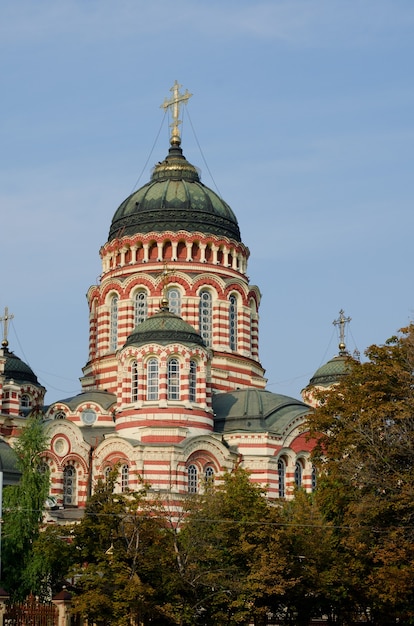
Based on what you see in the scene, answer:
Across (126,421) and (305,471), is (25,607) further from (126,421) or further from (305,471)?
(305,471)

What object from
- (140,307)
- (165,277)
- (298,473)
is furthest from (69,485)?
(165,277)

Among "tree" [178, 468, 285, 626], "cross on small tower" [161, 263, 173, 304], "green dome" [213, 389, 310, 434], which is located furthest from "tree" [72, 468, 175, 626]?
"cross on small tower" [161, 263, 173, 304]

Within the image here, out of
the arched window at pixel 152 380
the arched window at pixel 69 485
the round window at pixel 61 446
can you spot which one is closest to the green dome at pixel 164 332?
the arched window at pixel 152 380

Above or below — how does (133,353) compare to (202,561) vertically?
above

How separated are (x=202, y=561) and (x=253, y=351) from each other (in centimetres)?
2432

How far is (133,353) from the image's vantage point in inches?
1944

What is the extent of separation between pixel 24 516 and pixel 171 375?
13.1m

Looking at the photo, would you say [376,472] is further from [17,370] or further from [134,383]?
[17,370]

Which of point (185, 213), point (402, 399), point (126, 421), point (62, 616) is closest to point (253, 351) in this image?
point (185, 213)

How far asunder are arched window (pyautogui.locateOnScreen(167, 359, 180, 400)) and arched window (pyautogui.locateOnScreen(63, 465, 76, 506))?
17.9 feet

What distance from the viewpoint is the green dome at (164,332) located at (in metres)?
49.1

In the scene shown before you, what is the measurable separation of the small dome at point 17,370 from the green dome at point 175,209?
8079mm

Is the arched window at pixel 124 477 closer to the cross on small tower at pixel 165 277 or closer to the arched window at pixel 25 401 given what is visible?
the cross on small tower at pixel 165 277

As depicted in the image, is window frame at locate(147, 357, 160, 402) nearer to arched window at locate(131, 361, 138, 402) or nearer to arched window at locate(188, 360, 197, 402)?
arched window at locate(131, 361, 138, 402)
